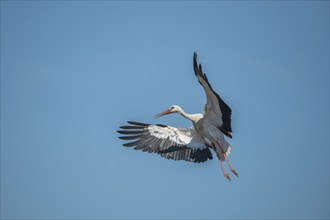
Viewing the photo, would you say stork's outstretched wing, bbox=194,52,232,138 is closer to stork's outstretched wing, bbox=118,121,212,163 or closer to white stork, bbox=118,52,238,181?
white stork, bbox=118,52,238,181

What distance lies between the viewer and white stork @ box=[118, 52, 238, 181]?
15.6 m

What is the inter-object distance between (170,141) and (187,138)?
1.64ft

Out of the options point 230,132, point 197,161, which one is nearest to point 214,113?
point 230,132

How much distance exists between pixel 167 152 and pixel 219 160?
1.49 m

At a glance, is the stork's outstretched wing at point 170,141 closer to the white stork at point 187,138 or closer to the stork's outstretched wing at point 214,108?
the white stork at point 187,138

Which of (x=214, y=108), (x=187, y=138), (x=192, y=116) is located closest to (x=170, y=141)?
(x=187, y=138)

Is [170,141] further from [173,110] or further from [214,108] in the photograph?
[214,108]

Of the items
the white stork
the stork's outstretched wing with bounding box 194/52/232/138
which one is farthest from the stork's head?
the stork's outstretched wing with bounding box 194/52/232/138

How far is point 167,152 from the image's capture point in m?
16.3

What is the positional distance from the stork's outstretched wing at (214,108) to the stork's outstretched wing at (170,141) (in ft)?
3.63

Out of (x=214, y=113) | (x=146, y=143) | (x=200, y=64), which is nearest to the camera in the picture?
(x=200, y=64)

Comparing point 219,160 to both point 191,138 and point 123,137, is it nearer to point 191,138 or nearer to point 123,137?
point 191,138

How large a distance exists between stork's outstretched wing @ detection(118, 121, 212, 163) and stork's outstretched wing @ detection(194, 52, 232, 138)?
3.63ft

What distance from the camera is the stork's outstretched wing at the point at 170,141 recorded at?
16219mm
